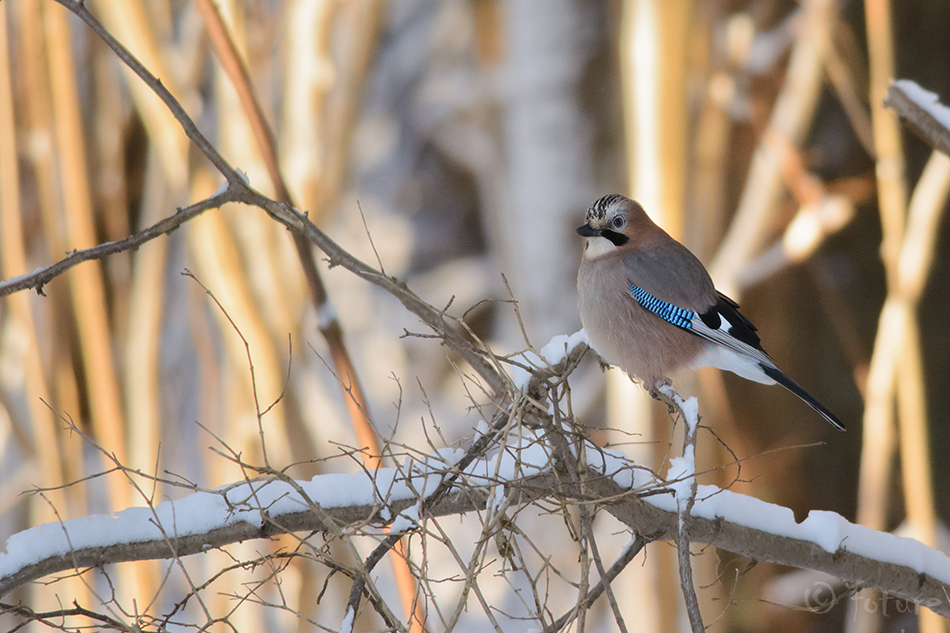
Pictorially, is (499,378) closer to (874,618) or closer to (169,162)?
(169,162)

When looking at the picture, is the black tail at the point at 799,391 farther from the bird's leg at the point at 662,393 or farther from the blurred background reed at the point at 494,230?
the blurred background reed at the point at 494,230

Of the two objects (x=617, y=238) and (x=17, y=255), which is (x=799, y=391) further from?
(x=17, y=255)

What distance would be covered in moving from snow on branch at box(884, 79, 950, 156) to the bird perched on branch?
0.38m

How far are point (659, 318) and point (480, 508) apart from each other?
1.61 feet

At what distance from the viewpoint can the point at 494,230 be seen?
2.61 metres

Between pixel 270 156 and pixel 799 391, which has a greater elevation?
pixel 270 156

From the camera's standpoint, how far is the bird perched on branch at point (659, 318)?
1144mm

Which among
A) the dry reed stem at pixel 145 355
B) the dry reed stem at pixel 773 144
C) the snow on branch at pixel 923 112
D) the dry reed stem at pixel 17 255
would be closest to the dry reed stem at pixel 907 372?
the dry reed stem at pixel 773 144

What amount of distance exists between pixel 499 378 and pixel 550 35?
1.92m

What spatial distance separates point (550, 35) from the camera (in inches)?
A: 98.0

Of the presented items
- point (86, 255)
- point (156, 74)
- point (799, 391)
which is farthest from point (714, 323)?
point (156, 74)

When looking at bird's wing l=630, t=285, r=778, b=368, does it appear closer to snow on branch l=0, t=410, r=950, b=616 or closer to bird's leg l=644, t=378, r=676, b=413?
bird's leg l=644, t=378, r=676, b=413

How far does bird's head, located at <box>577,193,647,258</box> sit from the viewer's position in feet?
4.06

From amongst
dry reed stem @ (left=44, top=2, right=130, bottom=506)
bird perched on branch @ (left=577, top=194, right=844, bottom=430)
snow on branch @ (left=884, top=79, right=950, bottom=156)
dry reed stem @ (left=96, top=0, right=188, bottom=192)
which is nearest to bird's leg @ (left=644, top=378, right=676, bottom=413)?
bird perched on branch @ (left=577, top=194, right=844, bottom=430)
